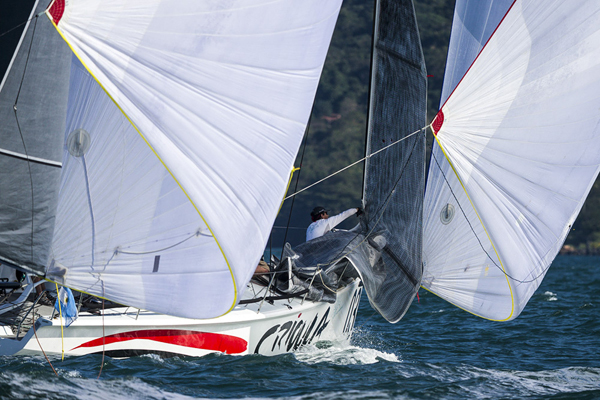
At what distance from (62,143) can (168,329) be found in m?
1.80

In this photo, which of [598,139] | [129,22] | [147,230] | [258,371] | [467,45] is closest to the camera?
[129,22]

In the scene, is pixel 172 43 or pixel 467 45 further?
pixel 467 45

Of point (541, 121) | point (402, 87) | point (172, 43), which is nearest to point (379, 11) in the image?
point (402, 87)

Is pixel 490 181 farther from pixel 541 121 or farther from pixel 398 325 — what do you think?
pixel 398 325

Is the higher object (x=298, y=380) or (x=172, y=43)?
(x=172, y=43)

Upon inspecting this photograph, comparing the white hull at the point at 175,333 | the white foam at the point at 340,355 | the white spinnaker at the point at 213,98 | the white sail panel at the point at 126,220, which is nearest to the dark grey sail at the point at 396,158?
the white foam at the point at 340,355

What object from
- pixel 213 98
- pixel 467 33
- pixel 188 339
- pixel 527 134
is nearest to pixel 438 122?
pixel 527 134

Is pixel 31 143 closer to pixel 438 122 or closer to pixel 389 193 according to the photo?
pixel 438 122

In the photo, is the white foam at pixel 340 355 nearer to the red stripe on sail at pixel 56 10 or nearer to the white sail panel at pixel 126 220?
the white sail panel at pixel 126 220

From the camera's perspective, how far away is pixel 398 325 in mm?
10328

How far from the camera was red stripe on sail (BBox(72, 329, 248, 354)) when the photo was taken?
584 centimetres

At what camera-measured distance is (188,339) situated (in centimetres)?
607

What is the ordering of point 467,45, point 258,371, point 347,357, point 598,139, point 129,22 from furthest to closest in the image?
1. point 467,45
2. point 598,139
3. point 347,357
4. point 258,371
5. point 129,22

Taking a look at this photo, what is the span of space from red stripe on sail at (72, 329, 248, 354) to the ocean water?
0.41 feet
